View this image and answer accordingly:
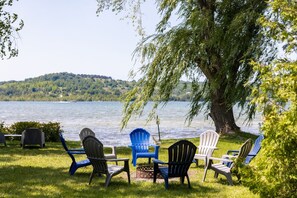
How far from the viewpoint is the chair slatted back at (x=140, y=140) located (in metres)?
11.1

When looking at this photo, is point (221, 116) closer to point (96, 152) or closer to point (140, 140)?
point (140, 140)

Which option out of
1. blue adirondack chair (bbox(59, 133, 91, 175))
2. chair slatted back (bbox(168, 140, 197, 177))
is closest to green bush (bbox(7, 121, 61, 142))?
blue adirondack chair (bbox(59, 133, 91, 175))

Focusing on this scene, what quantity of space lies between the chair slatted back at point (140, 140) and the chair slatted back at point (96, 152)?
3237mm

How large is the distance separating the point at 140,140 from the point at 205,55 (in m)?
6.69

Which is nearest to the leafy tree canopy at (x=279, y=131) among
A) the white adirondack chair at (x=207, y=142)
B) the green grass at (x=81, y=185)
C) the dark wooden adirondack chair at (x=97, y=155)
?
the green grass at (x=81, y=185)

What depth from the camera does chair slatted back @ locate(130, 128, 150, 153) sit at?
1115cm

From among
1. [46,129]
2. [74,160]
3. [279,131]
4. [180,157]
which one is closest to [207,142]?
[180,157]

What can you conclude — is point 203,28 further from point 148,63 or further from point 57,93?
point 57,93

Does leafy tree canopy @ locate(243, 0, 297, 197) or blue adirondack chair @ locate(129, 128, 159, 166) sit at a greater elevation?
leafy tree canopy @ locate(243, 0, 297, 197)

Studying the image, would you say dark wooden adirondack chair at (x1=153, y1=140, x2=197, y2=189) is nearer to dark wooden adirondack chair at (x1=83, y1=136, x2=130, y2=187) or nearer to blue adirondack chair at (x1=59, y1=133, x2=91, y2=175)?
dark wooden adirondack chair at (x1=83, y1=136, x2=130, y2=187)

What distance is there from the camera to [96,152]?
25.8ft

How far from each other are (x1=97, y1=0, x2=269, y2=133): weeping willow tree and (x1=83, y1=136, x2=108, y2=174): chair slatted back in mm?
8519

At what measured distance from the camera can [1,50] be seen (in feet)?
48.9

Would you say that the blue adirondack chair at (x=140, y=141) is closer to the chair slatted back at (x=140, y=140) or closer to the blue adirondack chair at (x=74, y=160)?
the chair slatted back at (x=140, y=140)
